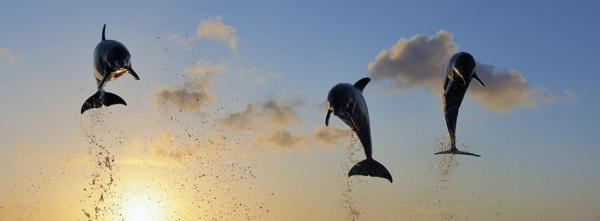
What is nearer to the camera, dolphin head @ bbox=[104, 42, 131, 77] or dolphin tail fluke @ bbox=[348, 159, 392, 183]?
dolphin head @ bbox=[104, 42, 131, 77]

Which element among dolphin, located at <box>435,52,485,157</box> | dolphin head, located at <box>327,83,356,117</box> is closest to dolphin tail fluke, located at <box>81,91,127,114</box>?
dolphin head, located at <box>327,83,356,117</box>

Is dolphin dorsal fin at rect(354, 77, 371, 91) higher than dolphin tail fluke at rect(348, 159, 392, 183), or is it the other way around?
dolphin dorsal fin at rect(354, 77, 371, 91)

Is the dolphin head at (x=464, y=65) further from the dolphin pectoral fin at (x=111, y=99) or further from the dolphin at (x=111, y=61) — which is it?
A: the dolphin pectoral fin at (x=111, y=99)

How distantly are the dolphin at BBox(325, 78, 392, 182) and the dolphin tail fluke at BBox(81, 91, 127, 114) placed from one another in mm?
11894

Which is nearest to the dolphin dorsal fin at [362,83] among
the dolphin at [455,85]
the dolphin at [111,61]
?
the dolphin at [455,85]

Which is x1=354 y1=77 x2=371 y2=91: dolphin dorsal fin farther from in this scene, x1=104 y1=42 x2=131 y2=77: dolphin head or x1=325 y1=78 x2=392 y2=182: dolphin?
x1=104 y1=42 x2=131 y2=77: dolphin head

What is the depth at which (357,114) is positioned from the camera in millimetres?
31609

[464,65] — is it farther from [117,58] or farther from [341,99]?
[117,58]

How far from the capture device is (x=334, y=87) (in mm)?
30094

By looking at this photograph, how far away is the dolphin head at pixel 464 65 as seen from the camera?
30406 mm

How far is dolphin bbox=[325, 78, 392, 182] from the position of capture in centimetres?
2998

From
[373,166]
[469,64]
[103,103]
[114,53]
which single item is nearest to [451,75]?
[469,64]

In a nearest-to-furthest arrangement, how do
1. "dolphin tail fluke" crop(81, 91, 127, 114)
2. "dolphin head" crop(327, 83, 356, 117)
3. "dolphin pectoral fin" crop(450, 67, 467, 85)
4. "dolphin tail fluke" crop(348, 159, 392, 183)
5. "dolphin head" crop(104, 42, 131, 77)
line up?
"dolphin head" crop(327, 83, 356, 117) < "dolphin head" crop(104, 42, 131, 77) < "dolphin pectoral fin" crop(450, 67, 467, 85) < "dolphin tail fluke" crop(348, 159, 392, 183) < "dolphin tail fluke" crop(81, 91, 127, 114)

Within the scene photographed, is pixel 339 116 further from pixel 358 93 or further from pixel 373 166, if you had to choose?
pixel 373 166
